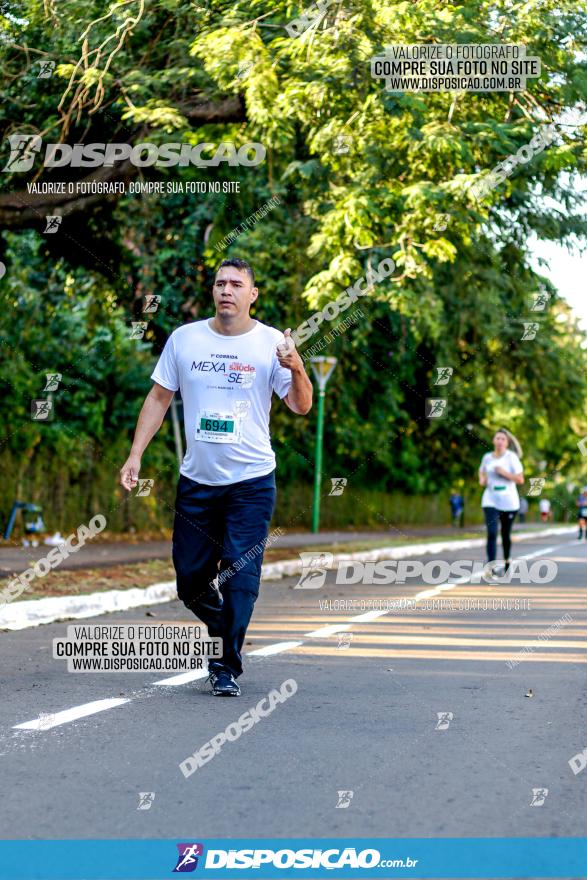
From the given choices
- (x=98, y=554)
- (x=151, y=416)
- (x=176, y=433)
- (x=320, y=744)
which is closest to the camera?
(x=320, y=744)

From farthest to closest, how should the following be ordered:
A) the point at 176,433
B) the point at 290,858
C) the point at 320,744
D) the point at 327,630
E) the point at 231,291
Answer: the point at 176,433, the point at 327,630, the point at 231,291, the point at 320,744, the point at 290,858

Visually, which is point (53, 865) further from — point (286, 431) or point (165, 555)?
point (286, 431)

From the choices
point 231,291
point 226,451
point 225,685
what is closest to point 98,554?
point 225,685

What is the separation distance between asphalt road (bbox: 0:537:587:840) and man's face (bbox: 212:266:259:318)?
1986 mm

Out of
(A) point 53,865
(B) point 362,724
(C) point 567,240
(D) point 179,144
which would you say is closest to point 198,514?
(B) point 362,724

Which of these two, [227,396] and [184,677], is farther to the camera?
[184,677]

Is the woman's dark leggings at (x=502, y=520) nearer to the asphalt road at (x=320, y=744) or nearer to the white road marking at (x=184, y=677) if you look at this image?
the asphalt road at (x=320, y=744)

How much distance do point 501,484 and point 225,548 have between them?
9937mm

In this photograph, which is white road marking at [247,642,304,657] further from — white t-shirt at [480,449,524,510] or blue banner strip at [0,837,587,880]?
white t-shirt at [480,449,524,510]

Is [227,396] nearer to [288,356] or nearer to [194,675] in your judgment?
[288,356]

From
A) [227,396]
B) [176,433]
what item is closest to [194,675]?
[227,396]

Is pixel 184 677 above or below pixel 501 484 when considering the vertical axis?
below

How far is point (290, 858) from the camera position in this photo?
14.3ft

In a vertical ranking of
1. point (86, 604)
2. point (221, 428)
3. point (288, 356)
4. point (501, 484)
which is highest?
point (288, 356)
